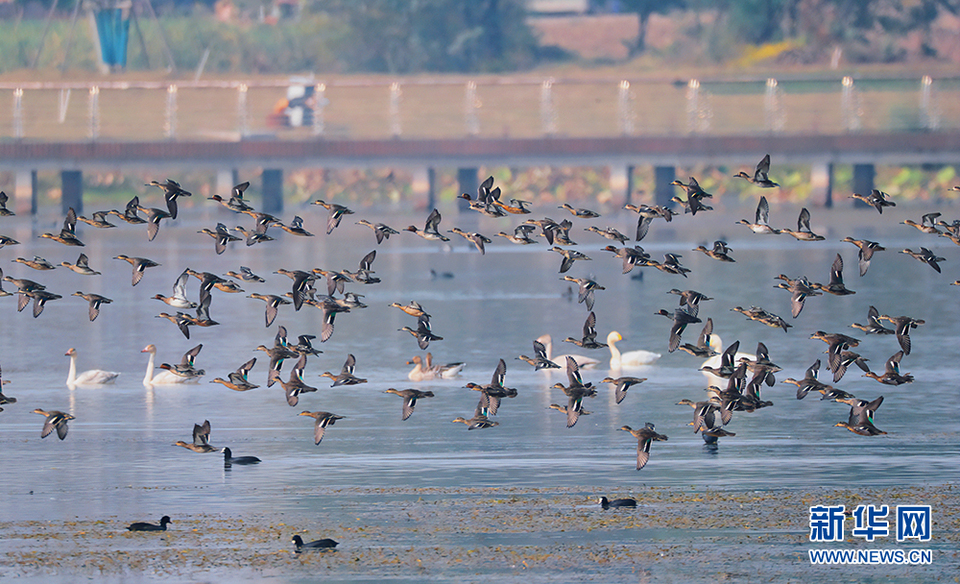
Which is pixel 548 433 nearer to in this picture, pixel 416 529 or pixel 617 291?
pixel 416 529

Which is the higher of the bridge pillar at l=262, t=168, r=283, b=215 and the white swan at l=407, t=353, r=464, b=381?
the bridge pillar at l=262, t=168, r=283, b=215

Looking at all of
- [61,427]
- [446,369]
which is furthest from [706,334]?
[61,427]

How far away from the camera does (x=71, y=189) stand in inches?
3078

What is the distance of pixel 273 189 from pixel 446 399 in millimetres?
50067

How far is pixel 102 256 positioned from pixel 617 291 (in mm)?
21754

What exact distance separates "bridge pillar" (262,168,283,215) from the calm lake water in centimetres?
1805

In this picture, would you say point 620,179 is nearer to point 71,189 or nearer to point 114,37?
point 71,189

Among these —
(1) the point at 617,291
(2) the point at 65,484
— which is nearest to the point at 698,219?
(1) the point at 617,291

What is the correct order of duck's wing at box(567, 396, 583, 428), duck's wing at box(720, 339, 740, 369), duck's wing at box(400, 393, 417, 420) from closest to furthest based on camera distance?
duck's wing at box(720, 339, 740, 369), duck's wing at box(567, 396, 583, 428), duck's wing at box(400, 393, 417, 420)

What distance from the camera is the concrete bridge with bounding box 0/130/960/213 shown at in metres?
73.9

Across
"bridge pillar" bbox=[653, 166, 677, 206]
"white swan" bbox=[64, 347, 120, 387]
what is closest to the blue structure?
"bridge pillar" bbox=[653, 166, 677, 206]

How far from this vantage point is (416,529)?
19.8 metres

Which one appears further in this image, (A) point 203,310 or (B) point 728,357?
(A) point 203,310

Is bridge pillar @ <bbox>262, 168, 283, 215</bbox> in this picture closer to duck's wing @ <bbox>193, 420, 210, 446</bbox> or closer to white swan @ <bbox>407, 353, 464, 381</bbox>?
white swan @ <bbox>407, 353, 464, 381</bbox>
